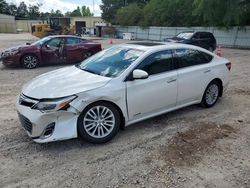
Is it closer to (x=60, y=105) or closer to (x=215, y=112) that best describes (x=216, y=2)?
(x=215, y=112)

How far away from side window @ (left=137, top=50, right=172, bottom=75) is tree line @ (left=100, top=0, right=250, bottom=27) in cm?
1832

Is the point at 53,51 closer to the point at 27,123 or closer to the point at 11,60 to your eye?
the point at 11,60

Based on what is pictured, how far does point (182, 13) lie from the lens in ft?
102

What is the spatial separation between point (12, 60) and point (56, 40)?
1.98m

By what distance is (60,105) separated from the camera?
3.51 metres

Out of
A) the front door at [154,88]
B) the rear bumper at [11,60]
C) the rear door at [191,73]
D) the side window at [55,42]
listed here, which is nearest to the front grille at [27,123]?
A: the front door at [154,88]

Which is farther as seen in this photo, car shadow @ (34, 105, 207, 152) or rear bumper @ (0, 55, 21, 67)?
rear bumper @ (0, 55, 21, 67)

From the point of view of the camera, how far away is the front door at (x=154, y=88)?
411 cm

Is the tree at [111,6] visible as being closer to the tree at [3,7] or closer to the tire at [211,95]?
the tree at [3,7]

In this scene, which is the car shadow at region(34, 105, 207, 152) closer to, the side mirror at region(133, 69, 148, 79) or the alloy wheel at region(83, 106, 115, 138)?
the alloy wheel at region(83, 106, 115, 138)

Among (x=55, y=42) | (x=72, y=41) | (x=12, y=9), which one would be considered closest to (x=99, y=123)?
(x=55, y=42)

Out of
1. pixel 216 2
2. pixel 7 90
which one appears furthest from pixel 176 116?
pixel 216 2

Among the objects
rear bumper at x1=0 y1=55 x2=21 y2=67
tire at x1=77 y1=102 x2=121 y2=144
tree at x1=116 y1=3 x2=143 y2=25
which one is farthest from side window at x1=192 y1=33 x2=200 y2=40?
tree at x1=116 y1=3 x2=143 y2=25

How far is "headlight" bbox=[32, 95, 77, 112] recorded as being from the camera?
3.51 metres
